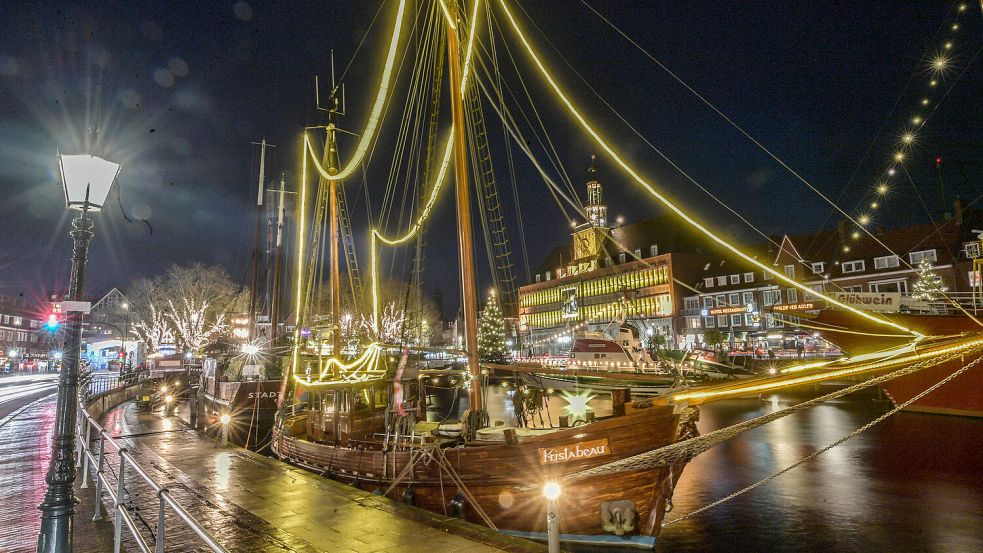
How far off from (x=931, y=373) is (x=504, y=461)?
85.2 feet

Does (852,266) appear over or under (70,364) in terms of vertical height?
over

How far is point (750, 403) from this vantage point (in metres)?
36.1

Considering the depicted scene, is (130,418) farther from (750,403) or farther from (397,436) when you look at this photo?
(750,403)

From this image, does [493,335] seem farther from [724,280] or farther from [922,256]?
[922,256]

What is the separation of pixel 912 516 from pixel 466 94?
50.3ft

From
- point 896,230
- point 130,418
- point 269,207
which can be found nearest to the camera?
point 130,418

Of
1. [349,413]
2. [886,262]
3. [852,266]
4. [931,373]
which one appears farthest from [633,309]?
[349,413]

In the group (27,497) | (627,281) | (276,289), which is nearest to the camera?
(27,497)

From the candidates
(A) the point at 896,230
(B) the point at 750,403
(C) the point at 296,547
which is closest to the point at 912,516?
(C) the point at 296,547

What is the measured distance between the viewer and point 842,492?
46.5 feet

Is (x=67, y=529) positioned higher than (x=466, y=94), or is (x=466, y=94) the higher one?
(x=466, y=94)

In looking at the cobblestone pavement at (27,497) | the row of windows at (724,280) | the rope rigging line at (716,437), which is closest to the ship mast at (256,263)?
the cobblestone pavement at (27,497)

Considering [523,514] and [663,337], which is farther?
[663,337]

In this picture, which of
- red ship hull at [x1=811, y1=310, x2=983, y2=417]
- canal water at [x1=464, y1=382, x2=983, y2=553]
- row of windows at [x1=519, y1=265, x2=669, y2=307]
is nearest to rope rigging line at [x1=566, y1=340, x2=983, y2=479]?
canal water at [x1=464, y1=382, x2=983, y2=553]
